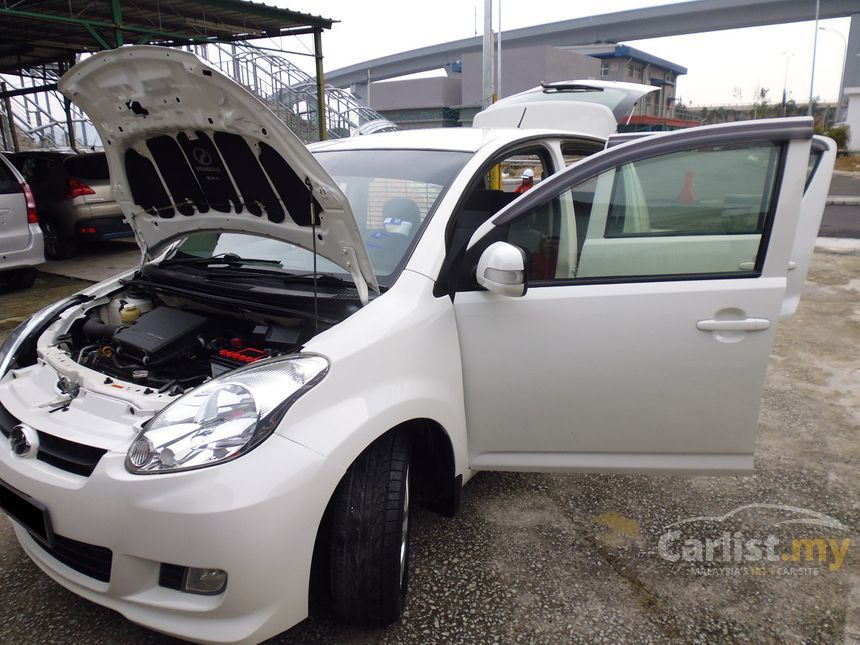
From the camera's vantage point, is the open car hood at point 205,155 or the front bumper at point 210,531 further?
the open car hood at point 205,155

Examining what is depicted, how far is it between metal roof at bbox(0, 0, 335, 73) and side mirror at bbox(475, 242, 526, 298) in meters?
8.15

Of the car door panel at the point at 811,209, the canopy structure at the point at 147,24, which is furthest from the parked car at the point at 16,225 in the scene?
the car door panel at the point at 811,209

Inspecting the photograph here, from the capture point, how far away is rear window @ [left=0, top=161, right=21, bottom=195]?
20.6 ft

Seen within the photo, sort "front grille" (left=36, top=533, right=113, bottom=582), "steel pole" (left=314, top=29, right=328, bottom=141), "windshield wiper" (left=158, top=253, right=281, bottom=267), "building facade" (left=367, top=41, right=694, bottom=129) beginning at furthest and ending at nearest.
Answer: "building facade" (left=367, top=41, right=694, bottom=129) < "steel pole" (left=314, top=29, right=328, bottom=141) < "windshield wiper" (left=158, top=253, right=281, bottom=267) < "front grille" (left=36, top=533, right=113, bottom=582)

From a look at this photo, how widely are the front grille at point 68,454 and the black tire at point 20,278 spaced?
622 cm

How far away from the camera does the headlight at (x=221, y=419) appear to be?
5.32 feet

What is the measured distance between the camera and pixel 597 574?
2.31 meters

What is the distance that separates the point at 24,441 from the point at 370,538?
1107 mm

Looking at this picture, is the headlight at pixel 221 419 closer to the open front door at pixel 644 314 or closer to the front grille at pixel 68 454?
the front grille at pixel 68 454

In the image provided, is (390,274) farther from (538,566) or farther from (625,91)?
(625,91)

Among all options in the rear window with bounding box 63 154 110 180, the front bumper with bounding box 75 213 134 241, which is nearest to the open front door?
the front bumper with bounding box 75 213 134 241

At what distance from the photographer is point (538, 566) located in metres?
2.35

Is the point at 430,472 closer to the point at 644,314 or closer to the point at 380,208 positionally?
the point at 644,314

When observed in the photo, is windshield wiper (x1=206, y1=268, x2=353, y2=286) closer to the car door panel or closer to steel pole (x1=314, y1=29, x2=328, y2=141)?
the car door panel
